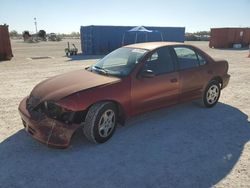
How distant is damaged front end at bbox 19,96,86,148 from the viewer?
376cm

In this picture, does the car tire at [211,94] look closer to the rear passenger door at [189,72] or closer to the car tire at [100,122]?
the rear passenger door at [189,72]

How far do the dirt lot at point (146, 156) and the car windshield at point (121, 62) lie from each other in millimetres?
1122

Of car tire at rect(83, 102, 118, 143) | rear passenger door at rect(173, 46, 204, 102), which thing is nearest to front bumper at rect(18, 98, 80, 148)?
car tire at rect(83, 102, 118, 143)

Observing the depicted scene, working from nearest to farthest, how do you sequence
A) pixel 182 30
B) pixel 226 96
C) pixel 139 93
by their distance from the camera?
pixel 139 93, pixel 226 96, pixel 182 30

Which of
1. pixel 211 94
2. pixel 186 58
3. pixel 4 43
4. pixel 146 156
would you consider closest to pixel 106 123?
pixel 146 156

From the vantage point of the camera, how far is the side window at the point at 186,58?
5379 millimetres

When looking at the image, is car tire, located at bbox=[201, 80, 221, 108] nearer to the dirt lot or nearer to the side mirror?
the dirt lot

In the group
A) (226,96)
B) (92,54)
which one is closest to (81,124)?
(226,96)

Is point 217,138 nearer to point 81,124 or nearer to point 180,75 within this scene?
point 180,75

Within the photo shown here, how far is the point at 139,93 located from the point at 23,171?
2290mm

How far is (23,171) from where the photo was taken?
346 centimetres

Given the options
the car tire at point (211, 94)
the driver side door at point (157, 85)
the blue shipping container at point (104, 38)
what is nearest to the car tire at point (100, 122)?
the driver side door at point (157, 85)

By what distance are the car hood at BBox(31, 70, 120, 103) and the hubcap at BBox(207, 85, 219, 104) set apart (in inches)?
104

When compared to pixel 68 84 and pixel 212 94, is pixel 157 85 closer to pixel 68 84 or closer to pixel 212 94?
pixel 68 84
